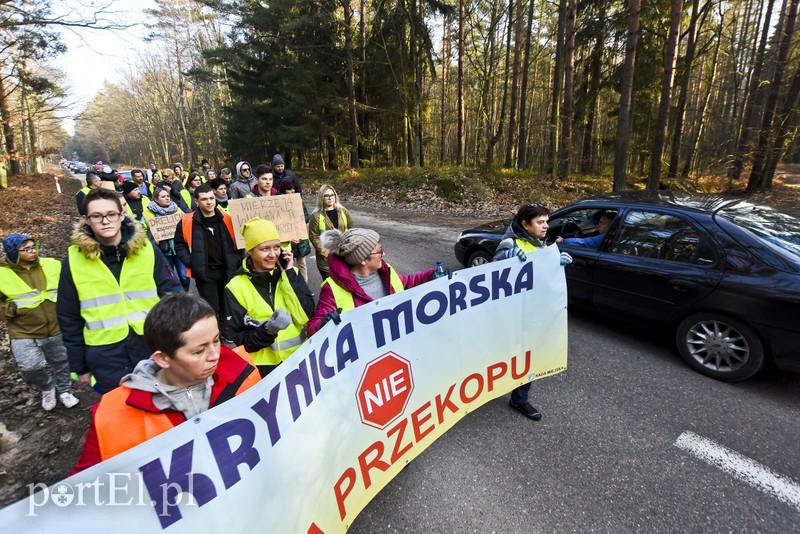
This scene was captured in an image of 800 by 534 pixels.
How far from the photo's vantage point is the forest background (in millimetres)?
13297

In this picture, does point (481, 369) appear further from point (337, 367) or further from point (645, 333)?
point (645, 333)

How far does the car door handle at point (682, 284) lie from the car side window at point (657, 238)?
227 millimetres

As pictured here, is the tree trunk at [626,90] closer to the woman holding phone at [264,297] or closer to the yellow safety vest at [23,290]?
the woman holding phone at [264,297]

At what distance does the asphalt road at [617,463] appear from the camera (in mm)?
2234

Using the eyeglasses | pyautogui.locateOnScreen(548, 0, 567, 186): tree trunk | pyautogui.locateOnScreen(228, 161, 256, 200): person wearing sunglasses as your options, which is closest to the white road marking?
the eyeglasses

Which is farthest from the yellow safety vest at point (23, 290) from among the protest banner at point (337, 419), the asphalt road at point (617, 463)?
the asphalt road at point (617, 463)

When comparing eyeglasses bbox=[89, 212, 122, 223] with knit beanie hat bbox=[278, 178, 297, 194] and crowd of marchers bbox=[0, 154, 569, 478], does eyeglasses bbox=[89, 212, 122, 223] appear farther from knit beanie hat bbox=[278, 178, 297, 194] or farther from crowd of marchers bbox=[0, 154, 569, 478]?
knit beanie hat bbox=[278, 178, 297, 194]

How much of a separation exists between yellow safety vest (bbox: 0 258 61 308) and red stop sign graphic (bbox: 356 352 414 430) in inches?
109

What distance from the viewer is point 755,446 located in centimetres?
271

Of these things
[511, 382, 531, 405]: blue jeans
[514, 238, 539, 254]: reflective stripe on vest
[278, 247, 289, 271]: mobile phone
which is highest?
[278, 247, 289, 271]: mobile phone

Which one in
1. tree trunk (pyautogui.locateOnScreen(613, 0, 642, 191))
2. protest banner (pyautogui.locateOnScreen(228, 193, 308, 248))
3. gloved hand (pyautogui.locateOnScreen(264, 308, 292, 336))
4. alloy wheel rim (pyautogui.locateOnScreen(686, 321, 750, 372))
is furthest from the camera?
tree trunk (pyautogui.locateOnScreen(613, 0, 642, 191))

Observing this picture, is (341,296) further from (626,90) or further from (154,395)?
(626,90)

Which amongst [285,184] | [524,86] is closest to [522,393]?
[285,184]

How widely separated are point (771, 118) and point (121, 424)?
17.6 meters
